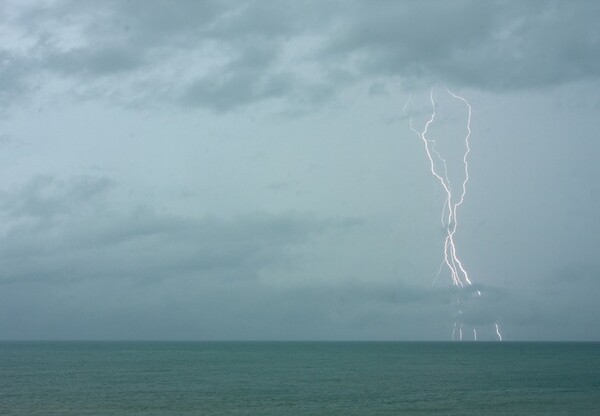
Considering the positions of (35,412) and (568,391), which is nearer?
(35,412)

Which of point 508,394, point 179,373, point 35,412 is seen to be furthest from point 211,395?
point 179,373

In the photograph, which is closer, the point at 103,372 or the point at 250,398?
the point at 250,398

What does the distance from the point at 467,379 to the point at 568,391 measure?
17.2m

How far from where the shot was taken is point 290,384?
84.1 meters

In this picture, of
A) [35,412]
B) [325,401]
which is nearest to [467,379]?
[325,401]

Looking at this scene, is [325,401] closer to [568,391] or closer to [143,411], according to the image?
[143,411]

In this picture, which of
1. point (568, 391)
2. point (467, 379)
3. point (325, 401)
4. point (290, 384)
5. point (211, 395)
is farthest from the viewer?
point (467, 379)

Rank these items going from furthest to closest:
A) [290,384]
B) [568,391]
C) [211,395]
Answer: [290,384]
[568,391]
[211,395]

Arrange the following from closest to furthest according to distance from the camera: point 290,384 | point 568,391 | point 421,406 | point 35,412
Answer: point 35,412
point 421,406
point 568,391
point 290,384

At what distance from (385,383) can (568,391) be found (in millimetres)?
19160

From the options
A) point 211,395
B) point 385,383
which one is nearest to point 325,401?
point 211,395

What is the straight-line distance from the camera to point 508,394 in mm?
73188

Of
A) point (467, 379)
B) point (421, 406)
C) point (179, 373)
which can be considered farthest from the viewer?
point (179, 373)

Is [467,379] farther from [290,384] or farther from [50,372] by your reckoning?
[50,372]
